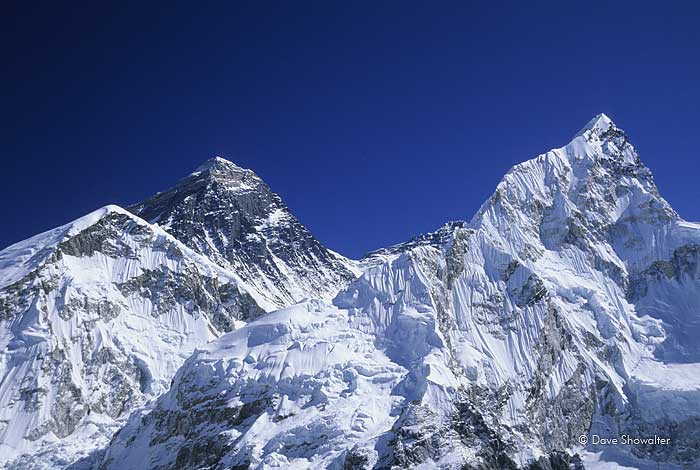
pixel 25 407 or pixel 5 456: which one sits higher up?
pixel 25 407

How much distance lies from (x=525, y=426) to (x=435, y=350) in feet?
85.2

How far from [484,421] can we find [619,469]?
51980mm

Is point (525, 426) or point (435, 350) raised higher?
point (435, 350)

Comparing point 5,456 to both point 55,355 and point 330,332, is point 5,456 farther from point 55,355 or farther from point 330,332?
point 330,332

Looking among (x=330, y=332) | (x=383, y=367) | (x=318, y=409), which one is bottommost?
(x=318, y=409)

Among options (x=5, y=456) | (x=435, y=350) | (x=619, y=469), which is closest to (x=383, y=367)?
(x=435, y=350)

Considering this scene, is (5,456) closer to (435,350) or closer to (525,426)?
(435,350)

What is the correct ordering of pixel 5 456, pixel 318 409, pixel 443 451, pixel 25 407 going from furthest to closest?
1. pixel 25 407
2. pixel 5 456
3. pixel 318 409
4. pixel 443 451

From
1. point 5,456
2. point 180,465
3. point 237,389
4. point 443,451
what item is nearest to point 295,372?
point 237,389

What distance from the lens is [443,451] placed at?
134 meters

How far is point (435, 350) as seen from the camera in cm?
16650

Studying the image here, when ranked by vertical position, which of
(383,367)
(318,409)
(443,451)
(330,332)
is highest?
(330,332)

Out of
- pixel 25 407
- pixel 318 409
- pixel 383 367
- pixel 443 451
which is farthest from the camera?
pixel 25 407

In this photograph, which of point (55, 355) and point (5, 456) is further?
point (55, 355)
